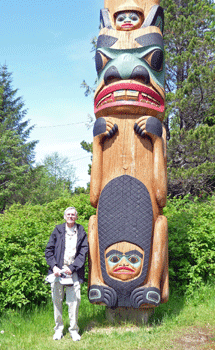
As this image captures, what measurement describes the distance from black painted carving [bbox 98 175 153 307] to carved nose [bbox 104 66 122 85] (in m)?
1.33

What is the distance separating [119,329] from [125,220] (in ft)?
4.43

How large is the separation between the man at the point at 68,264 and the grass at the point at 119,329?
25 cm

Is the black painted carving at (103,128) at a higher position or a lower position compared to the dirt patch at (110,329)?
higher

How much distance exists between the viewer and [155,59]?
4.38 meters

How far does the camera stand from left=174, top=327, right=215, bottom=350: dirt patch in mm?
3594

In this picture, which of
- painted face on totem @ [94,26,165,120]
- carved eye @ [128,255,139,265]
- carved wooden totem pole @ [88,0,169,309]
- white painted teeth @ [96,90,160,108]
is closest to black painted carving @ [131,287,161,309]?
carved wooden totem pole @ [88,0,169,309]

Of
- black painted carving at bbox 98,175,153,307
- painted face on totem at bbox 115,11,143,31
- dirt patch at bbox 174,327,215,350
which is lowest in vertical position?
dirt patch at bbox 174,327,215,350

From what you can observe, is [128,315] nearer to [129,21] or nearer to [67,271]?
[67,271]

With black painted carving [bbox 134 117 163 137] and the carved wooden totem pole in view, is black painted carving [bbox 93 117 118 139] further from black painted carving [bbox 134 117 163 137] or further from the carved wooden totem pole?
black painted carving [bbox 134 117 163 137]

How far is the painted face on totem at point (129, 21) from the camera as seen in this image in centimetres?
457

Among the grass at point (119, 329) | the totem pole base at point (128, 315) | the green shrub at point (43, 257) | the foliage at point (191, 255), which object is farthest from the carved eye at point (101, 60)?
the grass at point (119, 329)

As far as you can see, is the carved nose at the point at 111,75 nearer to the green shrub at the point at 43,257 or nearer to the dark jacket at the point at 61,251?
the dark jacket at the point at 61,251

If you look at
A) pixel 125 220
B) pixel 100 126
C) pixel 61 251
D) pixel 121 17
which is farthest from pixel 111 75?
pixel 61 251

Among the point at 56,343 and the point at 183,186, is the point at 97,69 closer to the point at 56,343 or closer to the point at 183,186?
the point at 56,343
